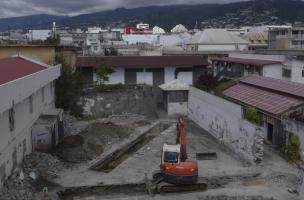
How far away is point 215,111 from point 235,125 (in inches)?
161

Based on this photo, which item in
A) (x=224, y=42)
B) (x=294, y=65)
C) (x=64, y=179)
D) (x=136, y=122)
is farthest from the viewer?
(x=224, y=42)

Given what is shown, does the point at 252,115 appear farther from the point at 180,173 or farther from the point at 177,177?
the point at 177,177

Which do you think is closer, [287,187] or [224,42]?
[287,187]

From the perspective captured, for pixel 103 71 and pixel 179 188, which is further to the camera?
pixel 103 71

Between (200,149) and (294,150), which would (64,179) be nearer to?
(200,149)

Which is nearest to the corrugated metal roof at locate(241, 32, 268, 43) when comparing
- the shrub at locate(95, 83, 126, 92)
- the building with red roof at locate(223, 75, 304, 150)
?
the shrub at locate(95, 83, 126, 92)

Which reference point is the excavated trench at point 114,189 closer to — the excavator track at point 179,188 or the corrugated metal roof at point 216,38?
the excavator track at point 179,188

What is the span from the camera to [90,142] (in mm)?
24859

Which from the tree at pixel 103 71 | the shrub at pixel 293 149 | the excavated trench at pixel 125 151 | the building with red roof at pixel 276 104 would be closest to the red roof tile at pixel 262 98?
the building with red roof at pixel 276 104

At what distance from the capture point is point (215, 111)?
2844cm

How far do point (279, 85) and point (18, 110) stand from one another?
733 inches

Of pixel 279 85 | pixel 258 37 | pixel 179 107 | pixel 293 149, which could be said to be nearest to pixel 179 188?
pixel 293 149

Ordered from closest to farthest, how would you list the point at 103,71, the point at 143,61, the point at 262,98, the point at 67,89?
the point at 262,98 → the point at 67,89 → the point at 103,71 → the point at 143,61

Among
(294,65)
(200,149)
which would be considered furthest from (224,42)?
(200,149)
